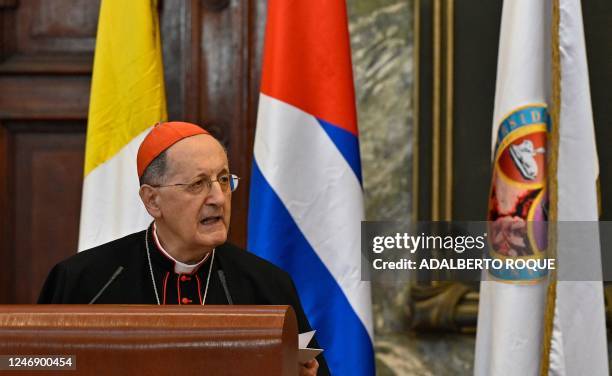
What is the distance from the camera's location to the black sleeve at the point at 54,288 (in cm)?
223

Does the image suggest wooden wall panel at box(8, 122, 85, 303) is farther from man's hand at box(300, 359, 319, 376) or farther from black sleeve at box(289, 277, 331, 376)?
man's hand at box(300, 359, 319, 376)

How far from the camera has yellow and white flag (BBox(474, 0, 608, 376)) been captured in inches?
108

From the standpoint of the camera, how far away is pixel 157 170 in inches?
86.6

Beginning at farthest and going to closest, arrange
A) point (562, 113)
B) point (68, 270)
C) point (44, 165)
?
point (44, 165)
point (562, 113)
point (68, 270)

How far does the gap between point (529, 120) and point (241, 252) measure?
1014 millimetres

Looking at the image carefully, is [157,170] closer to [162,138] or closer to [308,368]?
[162,138]

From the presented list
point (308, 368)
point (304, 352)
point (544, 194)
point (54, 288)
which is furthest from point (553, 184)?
point (54, 288)

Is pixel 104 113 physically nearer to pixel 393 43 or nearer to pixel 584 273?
pixel 393 43

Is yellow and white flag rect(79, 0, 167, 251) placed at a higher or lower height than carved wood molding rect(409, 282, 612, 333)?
higher

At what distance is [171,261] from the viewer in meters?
2.27

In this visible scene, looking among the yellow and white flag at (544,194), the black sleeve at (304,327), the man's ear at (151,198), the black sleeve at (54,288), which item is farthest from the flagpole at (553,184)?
the black sleeve at (54,288)

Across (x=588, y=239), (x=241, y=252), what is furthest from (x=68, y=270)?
(x=588, y=239)

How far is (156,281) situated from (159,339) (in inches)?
33.7

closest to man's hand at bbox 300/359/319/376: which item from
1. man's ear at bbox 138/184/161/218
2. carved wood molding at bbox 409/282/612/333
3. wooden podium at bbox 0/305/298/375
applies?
wooden podium at bbox 0/305/298/375
